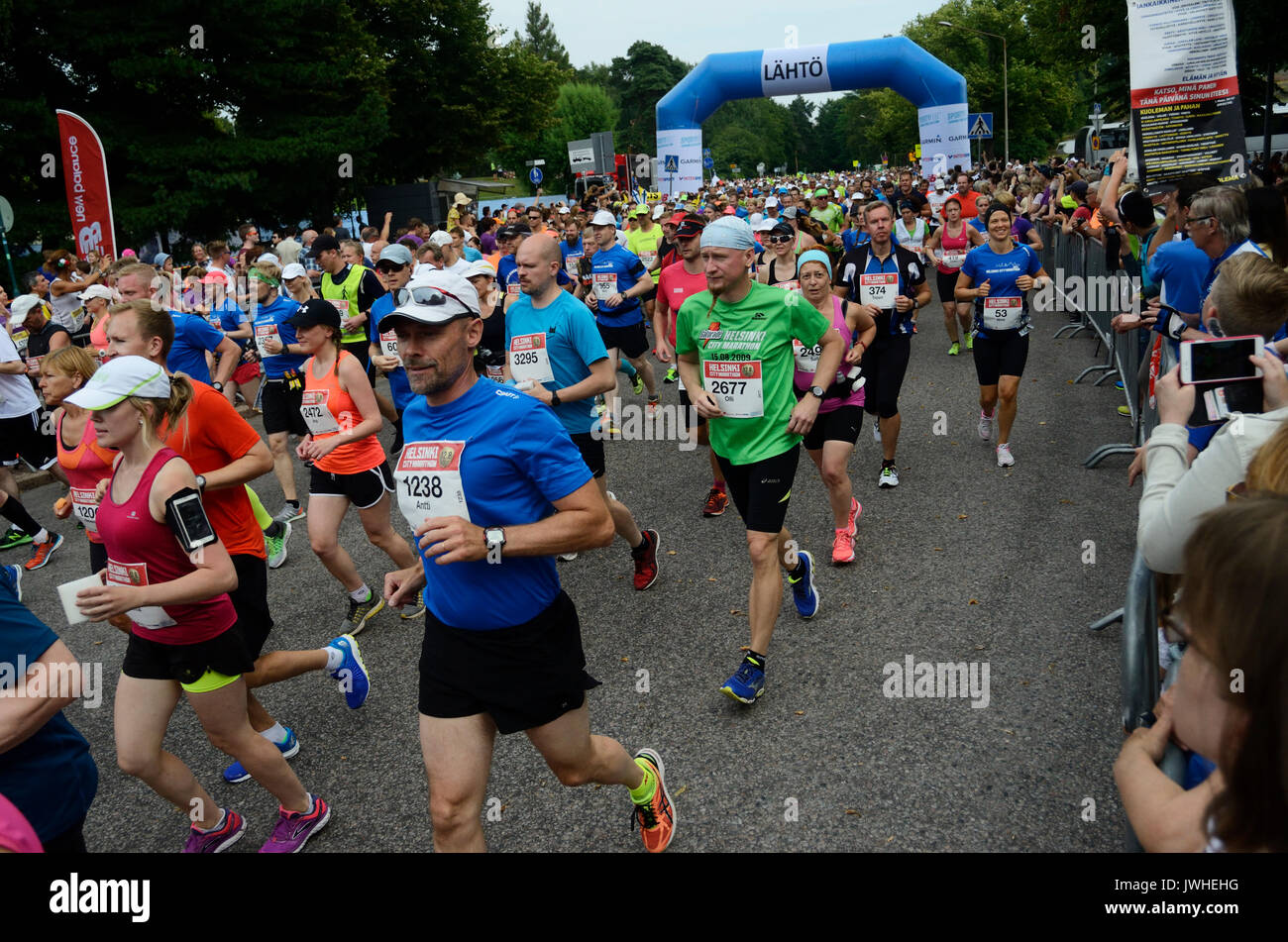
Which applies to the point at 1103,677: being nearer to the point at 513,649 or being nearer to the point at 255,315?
the point at 513,649

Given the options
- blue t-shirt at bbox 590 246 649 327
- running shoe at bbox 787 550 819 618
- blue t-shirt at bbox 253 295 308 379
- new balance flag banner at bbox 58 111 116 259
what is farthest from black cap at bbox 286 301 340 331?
new balance flag banner at bbox 58 111 116 259

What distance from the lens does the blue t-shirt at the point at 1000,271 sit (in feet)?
25.0

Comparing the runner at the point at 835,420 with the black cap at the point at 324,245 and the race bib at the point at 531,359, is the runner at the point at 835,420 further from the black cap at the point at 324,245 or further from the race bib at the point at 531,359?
the black cap at the point at 324,245

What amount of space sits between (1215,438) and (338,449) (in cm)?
469

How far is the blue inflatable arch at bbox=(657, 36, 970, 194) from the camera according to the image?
29.5 metres

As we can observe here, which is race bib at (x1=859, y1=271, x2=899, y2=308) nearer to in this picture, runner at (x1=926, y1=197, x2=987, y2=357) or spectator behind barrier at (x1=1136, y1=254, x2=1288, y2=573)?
runner at (x1=926, y1=197, x2=987, y2=357)

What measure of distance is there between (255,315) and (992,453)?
666 centimetres

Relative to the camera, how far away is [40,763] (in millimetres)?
2393

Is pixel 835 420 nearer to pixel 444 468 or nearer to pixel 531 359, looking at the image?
pixel 531 359

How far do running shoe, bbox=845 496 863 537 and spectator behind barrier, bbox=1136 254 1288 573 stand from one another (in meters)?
3.48

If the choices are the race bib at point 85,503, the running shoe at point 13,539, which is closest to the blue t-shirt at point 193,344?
the race bib at point 85,503

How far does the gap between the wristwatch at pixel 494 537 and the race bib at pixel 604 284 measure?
8067 mm

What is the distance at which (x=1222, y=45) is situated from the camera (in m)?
6.07

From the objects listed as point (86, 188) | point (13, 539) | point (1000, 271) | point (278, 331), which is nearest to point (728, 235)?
point (1000, 271)
